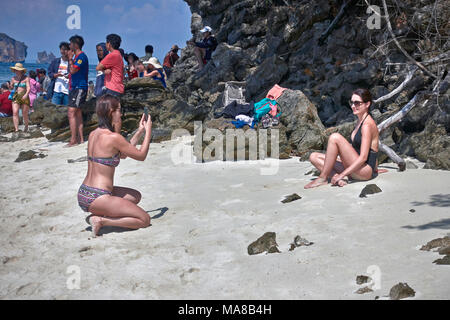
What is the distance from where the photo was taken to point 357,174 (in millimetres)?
5680

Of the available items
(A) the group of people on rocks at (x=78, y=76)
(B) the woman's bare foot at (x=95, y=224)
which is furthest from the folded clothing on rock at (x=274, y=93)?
(B) the woman's bare foot at (x=95, y=224)

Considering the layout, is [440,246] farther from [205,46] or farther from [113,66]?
[205,46]

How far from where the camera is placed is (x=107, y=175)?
4770 mm

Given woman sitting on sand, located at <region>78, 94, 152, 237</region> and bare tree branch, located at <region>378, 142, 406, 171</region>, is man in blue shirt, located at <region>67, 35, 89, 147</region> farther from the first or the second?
bare tree branch, located at <region>378, 142, 406, 171</region>

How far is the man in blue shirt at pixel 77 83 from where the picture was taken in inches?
389

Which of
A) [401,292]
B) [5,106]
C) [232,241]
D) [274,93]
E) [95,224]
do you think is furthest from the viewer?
[5,106]

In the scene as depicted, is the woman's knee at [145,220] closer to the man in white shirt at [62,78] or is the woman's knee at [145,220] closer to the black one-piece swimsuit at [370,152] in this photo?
the black one-piece swimsuit at [370,152]

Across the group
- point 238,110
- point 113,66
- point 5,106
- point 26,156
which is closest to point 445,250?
point 238,110

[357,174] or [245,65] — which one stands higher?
[245,65]

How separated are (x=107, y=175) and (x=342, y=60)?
8628mm

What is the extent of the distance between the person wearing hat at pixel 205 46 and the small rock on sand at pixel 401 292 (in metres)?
14.5

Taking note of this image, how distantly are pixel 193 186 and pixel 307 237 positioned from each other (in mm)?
2908

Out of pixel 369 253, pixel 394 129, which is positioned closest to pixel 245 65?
pixel 394 129
